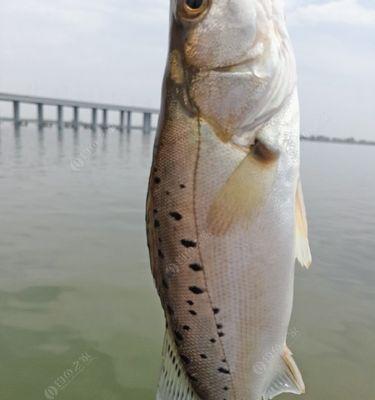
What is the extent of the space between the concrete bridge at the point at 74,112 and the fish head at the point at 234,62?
205ft

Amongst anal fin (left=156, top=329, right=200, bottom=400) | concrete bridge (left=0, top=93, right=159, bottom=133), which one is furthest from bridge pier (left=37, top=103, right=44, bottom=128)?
anal fin (left=156, top=329, right=200, bottom=400)

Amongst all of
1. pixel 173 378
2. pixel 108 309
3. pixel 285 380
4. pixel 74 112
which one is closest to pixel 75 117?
pixel 74 112

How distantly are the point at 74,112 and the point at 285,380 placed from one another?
73.7 meters

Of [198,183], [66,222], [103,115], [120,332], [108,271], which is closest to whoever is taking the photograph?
[198,183]

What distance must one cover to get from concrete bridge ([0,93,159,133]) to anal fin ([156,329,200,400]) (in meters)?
62.6

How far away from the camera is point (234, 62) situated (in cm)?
191

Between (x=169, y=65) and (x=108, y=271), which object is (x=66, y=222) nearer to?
(x=108, y=271)

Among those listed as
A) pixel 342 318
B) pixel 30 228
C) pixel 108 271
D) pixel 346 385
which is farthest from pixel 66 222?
pixel 346 385

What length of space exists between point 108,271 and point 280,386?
504 centimetres

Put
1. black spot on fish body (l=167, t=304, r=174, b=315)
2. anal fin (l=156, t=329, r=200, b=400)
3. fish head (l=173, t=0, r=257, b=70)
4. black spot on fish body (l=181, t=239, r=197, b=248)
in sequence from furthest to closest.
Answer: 1. anal fin (l=156, t=329, r=200, b=400)
2. black spot on fish body (l=167, t=304, r=174, b=315)
3. black spot on fish body (l=181, t=239, r=197, b=248)
4. fish head (l=173, t=0, r=257, b=70)

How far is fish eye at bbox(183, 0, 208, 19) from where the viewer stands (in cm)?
190

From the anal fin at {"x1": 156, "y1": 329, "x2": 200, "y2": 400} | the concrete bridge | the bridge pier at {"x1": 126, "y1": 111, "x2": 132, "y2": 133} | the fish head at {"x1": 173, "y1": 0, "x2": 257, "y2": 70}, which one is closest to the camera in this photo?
the fish head at {"x1": 173, "y1": 0, "x2": 257, "y2": 70}

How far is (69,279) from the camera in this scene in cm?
656

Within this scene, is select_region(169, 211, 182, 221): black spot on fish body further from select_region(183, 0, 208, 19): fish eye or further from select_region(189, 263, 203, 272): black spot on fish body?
select_region(183, 0, 208, 19): fish eye
